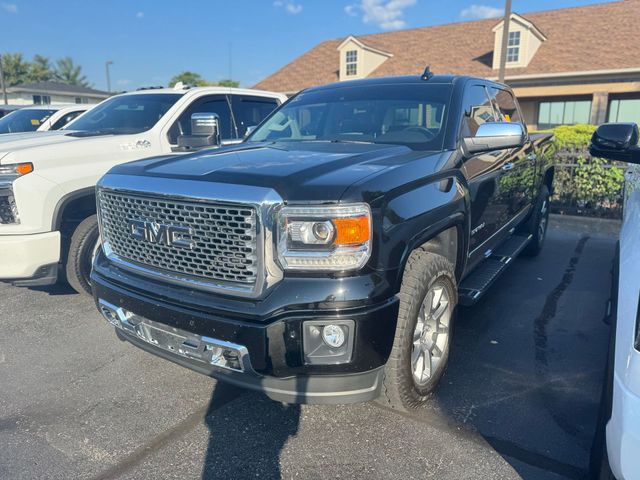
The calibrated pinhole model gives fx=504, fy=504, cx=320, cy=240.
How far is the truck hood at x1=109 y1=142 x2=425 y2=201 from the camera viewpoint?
2.29 m

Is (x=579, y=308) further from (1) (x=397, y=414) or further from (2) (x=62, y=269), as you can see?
(2) (x=62, y=269)

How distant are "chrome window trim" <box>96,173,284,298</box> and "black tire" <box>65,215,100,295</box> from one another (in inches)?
79.1

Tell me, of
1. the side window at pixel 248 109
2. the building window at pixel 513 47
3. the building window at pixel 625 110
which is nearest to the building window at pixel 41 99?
the building window at pixel 513 47

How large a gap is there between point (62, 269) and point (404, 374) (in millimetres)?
3306

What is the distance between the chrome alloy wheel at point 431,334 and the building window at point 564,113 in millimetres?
20063

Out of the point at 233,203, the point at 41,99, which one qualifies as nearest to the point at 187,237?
the point at 233,203

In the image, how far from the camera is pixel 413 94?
3.75 m

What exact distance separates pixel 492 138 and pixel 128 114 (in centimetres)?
412

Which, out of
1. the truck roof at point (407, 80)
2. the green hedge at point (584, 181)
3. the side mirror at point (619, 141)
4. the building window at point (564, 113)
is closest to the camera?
the side mirror at point (619, 141)

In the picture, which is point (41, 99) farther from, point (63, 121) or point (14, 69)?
point (63, 121)

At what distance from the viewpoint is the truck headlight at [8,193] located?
3.99 m

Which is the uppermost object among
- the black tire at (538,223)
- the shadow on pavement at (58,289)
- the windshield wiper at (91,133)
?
the windshield wiper at (91,133)

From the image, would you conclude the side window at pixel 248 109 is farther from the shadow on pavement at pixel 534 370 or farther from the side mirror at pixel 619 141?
the side mirror at pixel 619 141

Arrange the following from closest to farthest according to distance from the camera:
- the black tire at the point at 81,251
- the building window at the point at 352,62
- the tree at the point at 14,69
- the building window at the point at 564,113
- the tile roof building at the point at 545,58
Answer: the black tire at the point at 81,251 → the tile roof building at the point at 545,58 → the building window at the point at 564,113 → the building window at the point at 352,62 → the tree at the point at 14,69
